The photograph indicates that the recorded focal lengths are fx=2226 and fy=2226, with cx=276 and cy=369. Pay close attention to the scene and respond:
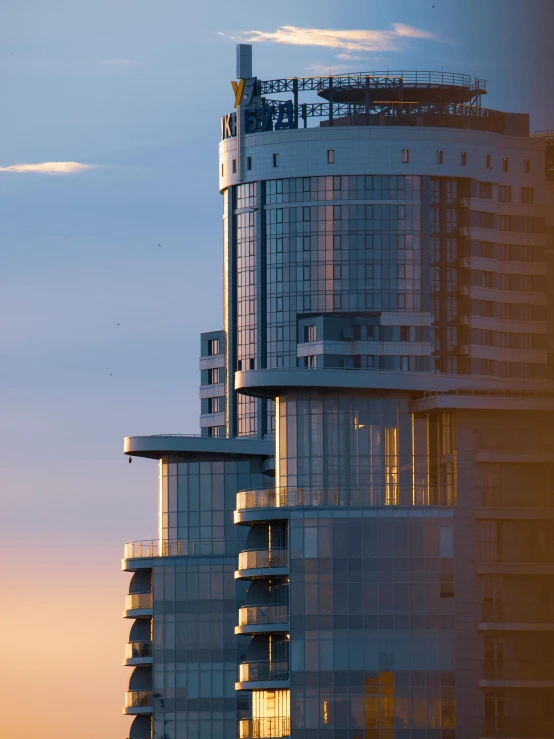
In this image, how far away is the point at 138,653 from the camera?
152750mm

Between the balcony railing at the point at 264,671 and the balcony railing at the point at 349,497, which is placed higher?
the balcony railing at the point at 349,497

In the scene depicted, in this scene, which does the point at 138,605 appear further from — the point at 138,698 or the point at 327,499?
the point at 327,499

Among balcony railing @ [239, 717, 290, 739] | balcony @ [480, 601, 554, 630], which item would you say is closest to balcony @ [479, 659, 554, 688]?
balcony @ [480, 601, 554, 630]

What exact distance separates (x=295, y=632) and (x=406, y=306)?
80228 mm

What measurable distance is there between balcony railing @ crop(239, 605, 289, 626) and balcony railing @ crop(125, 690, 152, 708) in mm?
26674

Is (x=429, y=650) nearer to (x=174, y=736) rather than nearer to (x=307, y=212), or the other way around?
(x=174, y=736)

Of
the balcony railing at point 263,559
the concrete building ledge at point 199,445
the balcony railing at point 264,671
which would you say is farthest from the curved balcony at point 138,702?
the balcony railing at point 263,559

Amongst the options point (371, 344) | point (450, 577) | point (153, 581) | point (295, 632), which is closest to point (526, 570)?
point (450, 577)

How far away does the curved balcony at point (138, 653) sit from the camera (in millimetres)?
152000

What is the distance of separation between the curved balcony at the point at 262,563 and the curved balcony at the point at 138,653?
26429 millimetres

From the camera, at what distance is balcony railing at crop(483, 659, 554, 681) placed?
116750 millimetres

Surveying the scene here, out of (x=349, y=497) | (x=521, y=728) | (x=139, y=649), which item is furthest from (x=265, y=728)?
(x=139, y=649)

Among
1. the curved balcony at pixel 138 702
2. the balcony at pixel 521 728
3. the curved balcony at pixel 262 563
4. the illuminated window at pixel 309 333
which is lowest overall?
the curved balcony at pixel 138 702

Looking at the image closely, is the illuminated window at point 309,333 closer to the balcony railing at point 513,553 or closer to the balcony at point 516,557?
the balcony railing at point 513,553
